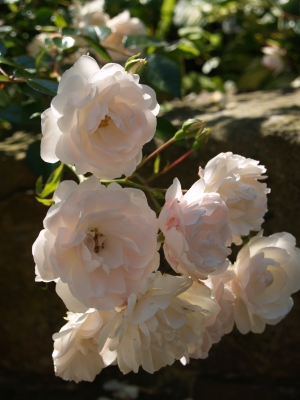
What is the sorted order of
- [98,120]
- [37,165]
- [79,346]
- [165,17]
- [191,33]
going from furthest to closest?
[165,17], [191,33], [37,165], [79,346], [98,120]

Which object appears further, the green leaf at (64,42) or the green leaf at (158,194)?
the green leaf at (64,42)

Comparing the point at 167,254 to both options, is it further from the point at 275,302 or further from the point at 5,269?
the point at 5,269

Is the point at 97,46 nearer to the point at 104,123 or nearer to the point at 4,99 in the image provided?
the point at 4,99

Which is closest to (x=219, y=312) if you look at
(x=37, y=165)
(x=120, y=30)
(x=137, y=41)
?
(x=37, y=165)

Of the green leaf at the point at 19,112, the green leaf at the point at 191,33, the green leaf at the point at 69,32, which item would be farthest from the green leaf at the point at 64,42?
the green leaf at the point at 191,33

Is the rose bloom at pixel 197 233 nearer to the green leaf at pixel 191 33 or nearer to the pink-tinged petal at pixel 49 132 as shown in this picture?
the pink-tinged petal at pixel 49 132

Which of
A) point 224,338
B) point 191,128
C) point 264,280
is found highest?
point 191,128
